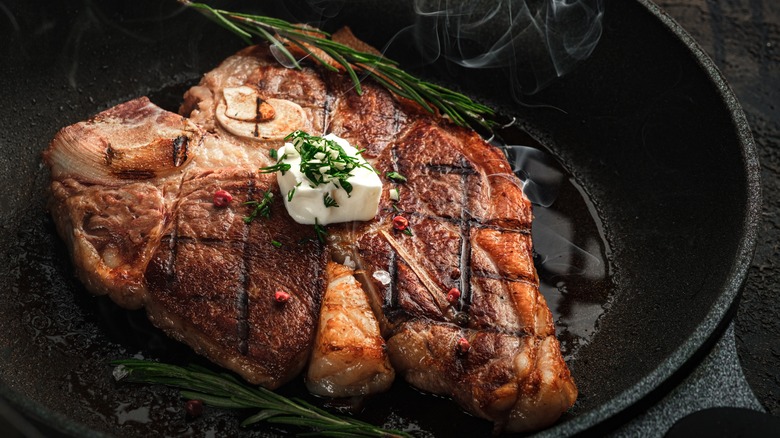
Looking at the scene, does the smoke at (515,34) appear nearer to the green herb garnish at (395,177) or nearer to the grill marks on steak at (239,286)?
the green herb garnish at (395,177)

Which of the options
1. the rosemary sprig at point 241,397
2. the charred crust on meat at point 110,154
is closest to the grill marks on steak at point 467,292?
the rosemary sprig at point 241,397

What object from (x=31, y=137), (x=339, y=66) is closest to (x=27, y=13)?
(x=31, y=137)

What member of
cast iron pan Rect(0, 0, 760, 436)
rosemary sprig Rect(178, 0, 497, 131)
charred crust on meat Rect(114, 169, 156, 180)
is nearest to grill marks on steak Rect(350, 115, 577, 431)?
cast iron pan Rect(0, 0, 760, 436)

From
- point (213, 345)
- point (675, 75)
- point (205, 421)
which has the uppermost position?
point (675, 75)

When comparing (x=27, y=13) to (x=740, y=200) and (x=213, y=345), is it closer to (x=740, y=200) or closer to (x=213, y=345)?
(x=213, y=345)

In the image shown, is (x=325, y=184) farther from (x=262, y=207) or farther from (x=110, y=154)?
(x=110, y=154)
